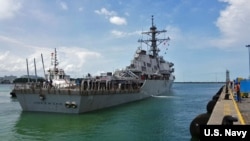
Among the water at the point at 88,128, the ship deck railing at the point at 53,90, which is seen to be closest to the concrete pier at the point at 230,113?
the water at the point at 88,128

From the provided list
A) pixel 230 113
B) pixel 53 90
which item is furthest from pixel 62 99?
pixel 230 113

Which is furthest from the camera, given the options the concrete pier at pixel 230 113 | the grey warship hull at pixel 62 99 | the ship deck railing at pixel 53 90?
the grey warship hull at pixel 62 99

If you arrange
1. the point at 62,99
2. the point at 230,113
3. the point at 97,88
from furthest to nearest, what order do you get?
the point at 97,88 → the point at 62,99 → the point at 230,113

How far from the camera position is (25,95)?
34344 mm

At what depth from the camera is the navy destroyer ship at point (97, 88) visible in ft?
106

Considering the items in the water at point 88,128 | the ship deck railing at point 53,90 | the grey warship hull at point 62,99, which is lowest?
the water at point 88,128

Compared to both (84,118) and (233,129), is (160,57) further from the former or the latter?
(233,129)

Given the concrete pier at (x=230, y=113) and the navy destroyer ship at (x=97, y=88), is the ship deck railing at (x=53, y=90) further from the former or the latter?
the concrete pier at (x=230, y=113)

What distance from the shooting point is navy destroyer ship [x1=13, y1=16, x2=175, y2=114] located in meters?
32.2

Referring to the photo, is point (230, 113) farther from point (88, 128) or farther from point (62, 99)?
point (62, 99)

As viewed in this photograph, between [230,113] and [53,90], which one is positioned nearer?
[230,113]

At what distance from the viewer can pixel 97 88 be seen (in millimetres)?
38000

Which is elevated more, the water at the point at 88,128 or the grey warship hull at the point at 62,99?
the grey warship hull at the point at 62,99

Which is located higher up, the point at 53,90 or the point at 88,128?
the point at 53,90
